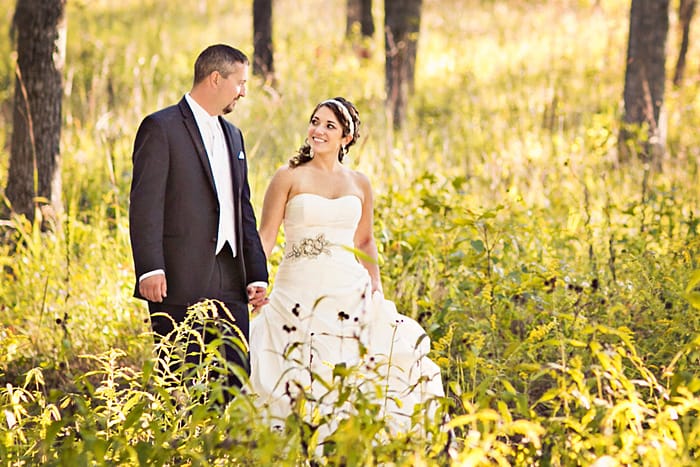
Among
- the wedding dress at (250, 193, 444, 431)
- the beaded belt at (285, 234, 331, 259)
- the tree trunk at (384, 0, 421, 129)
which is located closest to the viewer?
the wedding dress at (250, 193, 444, 431)

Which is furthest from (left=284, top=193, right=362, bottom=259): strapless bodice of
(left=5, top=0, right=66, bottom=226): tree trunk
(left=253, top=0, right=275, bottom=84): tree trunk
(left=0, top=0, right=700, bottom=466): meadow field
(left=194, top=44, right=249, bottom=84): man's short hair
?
(left=253, top=0, right=275, bottom=84): tree trunk

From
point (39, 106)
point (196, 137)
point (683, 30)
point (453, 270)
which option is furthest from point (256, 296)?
point (683, 30)

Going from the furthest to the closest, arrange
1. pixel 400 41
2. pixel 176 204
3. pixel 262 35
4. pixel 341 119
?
pixel 262 35, pixel 400 41, pixel 341 119, pixel 176 204

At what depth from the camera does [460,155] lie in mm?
10070

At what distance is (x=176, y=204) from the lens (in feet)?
13.3

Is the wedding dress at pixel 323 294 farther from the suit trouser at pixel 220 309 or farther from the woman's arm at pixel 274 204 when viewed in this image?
the suit trouser at pixel 220 309

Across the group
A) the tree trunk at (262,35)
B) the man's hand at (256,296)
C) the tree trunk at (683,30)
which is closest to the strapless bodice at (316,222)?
the man's hand at (256,296)

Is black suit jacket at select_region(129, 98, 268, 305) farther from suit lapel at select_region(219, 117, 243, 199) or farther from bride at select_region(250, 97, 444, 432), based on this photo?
bride at select_region(250, 97, 444, 432)

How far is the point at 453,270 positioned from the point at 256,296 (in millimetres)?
1962

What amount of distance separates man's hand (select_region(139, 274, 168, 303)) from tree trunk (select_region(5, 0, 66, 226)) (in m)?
2.66

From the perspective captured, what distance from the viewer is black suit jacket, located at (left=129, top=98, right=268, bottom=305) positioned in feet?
12.8

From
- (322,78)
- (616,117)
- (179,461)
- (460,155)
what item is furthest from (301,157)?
(616,117)

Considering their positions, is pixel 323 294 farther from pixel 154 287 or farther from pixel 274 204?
pixel 154 287

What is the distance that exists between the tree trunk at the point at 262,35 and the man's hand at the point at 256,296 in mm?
9152
